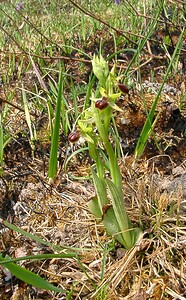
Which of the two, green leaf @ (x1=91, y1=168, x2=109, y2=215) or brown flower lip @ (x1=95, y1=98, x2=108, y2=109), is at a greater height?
brown flower lip @ (x1=95, y1=98, x2=108, y2=109)

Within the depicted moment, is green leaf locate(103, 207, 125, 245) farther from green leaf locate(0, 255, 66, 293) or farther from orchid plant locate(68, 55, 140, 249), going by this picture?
green leaf locate(0, 255, 66, 293)

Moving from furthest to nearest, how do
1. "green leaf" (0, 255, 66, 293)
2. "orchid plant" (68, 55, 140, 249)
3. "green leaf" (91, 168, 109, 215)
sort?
1. "green leaf" (91, 168, 109, 215)
2. "orchid plant" (68, 55, 140, 249)
3. "green leaf" (0, 255, 66, 293)

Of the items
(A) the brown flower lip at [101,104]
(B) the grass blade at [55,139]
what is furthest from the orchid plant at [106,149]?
(B) the grass blade at [55,139]

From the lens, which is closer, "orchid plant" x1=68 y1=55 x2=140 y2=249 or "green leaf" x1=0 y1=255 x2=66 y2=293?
"green leaf" x1=0 y1=255 x2=66 y2=293

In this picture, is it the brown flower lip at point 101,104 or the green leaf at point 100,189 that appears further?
the green leaf at point 100,189

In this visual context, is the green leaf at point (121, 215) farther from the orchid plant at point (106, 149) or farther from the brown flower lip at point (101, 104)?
the brown flower lip at point (101, 104)

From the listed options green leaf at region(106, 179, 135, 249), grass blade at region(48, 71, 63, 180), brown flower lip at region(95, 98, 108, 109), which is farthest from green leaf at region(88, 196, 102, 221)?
brown flower lip at region(95, 98, 108, 109)

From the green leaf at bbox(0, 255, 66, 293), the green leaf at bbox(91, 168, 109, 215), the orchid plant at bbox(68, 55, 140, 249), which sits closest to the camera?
the green leaf at bbox(0, 255, 66, 293)

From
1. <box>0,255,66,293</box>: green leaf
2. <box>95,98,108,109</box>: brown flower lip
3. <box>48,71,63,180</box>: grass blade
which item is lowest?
<box>0,255,66,293</box>: green leaf
